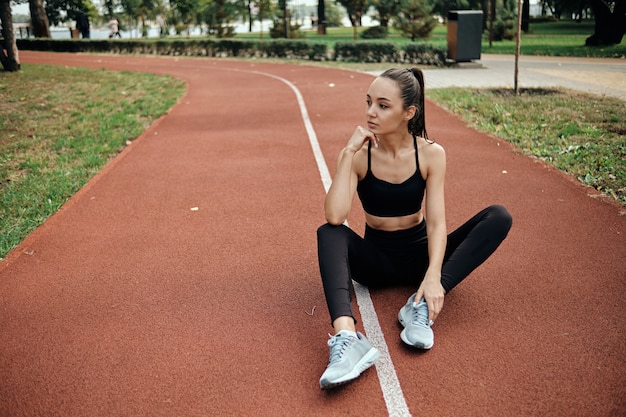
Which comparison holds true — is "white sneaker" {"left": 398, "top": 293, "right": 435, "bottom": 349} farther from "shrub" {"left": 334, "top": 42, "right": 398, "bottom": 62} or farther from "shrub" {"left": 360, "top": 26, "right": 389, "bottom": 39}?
"shrub" {"left": 360, "top": 26, "right": 389, "bottom": 39}

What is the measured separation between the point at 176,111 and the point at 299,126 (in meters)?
3.82

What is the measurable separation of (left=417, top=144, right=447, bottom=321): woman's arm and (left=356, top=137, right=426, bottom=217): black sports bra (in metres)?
0.09

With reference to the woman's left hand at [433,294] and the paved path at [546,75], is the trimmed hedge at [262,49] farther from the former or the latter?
the woman's left hand at [433,294]

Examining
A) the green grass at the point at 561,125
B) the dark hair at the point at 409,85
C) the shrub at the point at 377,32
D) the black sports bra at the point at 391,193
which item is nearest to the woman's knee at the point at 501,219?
the black sports bra at the point at 391,193

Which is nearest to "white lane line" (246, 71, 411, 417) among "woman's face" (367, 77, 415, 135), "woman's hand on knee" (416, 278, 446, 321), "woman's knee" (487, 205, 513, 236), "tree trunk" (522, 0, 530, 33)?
"woman's hand on knee" (416, 278, 446, 321)

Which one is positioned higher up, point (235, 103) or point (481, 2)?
point (481, 2)

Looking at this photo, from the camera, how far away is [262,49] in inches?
1171

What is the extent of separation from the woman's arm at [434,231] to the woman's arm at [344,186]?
17.9 inches

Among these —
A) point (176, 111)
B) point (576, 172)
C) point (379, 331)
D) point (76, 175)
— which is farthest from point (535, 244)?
point (176, 111)

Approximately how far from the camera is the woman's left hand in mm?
3535

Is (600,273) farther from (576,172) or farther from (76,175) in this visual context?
(76,175)

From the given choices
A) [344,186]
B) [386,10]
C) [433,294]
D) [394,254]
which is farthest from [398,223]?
[386,10]

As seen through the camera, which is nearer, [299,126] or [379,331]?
[379,331]

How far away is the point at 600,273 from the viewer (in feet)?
14.9
